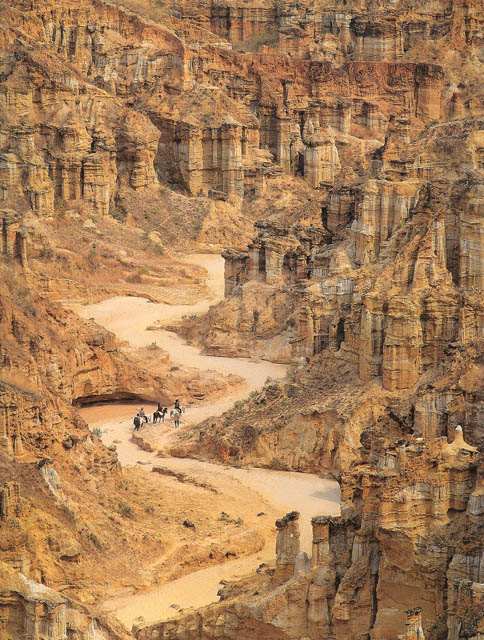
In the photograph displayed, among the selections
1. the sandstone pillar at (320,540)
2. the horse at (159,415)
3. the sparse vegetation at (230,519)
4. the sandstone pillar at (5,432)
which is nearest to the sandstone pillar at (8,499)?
the sandstone pillar at (5,432)

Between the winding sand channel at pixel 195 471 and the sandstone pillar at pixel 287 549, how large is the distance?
3.45 m

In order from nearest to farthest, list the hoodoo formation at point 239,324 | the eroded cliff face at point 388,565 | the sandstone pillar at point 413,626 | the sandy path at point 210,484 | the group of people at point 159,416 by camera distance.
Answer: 1. the sandstone pillar at point 413,626
2. the eroded cliff face at point 388,565
3. the hoodoo formation at point 239,324
4. the sandy path at point 210,484
5. the group of people at point 159,416

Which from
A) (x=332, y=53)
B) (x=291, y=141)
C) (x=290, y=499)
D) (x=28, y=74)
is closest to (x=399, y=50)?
(x=332, y=53)

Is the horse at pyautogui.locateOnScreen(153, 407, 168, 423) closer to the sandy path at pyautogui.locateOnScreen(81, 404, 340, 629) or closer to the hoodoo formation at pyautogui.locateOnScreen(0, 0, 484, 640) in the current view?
the hoodoo formation at pyautogui.locateOnScreen(0, 0, 484, 640)

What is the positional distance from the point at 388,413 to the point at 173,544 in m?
5.01

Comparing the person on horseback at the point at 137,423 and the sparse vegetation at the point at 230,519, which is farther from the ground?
the person on horseback at the point at 137,423

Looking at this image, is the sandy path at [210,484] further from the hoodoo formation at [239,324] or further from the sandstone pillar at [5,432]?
the sandstone pillar at [5,432]

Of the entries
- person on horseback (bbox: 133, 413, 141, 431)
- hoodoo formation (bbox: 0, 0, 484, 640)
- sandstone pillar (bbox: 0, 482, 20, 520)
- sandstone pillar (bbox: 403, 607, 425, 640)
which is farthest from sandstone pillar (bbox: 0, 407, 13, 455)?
sandstone pillar (bbox: 403, 607, 425, 640)

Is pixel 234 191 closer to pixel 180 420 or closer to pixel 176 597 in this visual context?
pixel 180 420

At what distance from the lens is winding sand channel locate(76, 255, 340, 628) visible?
3897 cm

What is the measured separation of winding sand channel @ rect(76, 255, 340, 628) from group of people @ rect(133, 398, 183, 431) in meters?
0.28

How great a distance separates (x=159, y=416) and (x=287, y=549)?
59.2 feet

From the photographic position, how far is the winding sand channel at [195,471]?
128ft

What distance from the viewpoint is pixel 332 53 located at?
10131 centimetres
